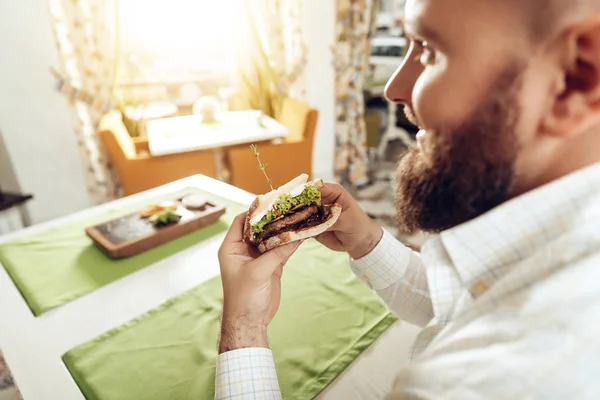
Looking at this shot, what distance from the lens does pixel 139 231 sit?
139 centimetres

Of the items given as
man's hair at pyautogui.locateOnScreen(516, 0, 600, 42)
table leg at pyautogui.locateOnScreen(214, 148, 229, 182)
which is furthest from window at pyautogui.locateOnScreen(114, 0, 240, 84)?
man's hair at pyautogui.locateOnScreen(516, 0, 600, 42)

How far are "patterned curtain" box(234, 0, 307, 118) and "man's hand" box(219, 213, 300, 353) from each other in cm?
283

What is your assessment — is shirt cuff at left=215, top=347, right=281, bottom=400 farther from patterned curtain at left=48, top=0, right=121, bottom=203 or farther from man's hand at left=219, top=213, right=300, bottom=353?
patterned curtain at left=48, top=0, right=121, bottom=203

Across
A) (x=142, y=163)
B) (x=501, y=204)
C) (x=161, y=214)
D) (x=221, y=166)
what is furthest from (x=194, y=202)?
(x=221, y=166)

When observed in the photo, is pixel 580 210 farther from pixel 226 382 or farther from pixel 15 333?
pixel 15 333

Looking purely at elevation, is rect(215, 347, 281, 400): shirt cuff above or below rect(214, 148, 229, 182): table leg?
above

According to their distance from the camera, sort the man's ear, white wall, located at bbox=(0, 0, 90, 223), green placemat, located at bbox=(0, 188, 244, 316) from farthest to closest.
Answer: white wall, located at bbox=(0, 0, 90, 223), green placemat, located at bbox=(0, 188, 244, 316), the man's ear

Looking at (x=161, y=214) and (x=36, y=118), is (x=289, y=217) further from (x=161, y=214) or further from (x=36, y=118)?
(x=36, y=118)

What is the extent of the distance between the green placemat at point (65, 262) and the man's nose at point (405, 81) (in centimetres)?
89

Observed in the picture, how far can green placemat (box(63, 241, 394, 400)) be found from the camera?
0.82m

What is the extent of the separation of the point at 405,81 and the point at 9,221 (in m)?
2.85

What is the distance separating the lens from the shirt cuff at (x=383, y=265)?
3.34ft

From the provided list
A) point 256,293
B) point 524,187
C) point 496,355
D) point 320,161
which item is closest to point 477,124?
point 524,187

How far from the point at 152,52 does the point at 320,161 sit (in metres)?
2.01
